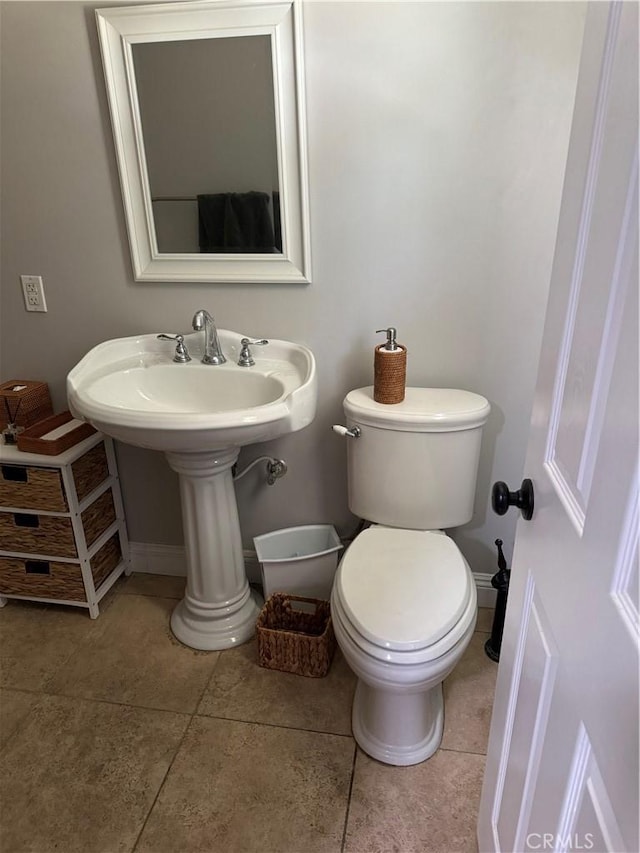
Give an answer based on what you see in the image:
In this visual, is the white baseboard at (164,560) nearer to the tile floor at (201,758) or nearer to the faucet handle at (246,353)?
the tile floor at (201,758)

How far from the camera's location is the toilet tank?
1.59 metres

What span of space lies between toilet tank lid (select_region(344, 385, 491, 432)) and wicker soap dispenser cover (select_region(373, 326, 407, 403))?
0.02 m

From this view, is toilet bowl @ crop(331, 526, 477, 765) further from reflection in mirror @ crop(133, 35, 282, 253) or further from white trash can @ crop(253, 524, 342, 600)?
reflection in mirror @ crop(133, 35, 282, 253)

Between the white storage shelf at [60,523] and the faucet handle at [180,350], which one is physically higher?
the faucet handle at [180,350]

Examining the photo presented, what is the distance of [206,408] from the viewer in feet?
5.72

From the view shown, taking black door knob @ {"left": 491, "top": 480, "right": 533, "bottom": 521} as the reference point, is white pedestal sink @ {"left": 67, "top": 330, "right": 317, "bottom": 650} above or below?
below

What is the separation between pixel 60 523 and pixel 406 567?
110 centimetres

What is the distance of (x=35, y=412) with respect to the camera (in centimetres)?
196

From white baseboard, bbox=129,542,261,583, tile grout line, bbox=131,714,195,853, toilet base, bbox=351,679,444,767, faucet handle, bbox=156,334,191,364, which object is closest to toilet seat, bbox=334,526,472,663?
toilet base, bbox=351,679,444,767

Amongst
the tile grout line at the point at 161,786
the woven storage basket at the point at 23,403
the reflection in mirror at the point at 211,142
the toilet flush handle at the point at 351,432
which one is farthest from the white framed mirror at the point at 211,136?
the tile grout line at the point at 161,786

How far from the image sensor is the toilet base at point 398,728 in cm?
146

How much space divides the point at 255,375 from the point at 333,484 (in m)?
0.49

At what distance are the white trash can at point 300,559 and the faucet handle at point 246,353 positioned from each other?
60cm

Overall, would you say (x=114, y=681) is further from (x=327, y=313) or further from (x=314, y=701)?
(x=327, y=313)
